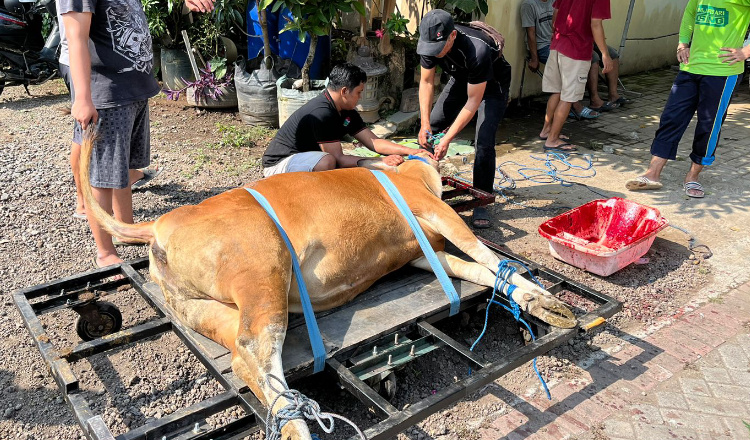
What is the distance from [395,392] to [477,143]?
2488 millimetres

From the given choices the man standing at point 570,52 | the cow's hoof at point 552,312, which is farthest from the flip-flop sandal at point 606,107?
the cow's hoof at point 552,312

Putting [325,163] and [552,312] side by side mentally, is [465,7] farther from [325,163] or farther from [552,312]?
[552,312]

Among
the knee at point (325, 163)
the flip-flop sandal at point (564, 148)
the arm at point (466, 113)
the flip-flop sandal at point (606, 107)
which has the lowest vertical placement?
the flip-flop sandal at point (564, 148)

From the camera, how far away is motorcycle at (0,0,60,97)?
8.17 m

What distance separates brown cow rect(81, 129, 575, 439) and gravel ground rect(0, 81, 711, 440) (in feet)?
1.57

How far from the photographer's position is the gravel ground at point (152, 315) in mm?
2949

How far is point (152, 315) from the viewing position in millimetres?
3652

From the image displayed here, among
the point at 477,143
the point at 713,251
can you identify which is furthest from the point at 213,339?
the point at 713,251

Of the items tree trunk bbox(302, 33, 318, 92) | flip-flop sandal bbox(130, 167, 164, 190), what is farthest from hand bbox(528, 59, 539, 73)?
flip-flop sandal bbox(130, 167, 164, 190)

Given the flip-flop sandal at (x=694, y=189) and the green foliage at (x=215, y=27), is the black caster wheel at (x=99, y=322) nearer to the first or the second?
the green foliage at (x=215, y=27)

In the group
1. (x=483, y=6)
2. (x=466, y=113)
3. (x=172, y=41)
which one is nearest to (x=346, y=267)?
(x=466, y=113)

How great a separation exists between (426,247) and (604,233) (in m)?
1.99

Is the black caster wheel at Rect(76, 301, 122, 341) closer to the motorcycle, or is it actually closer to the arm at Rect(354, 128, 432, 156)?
the arm at Rect(354, 128, 432, 156)

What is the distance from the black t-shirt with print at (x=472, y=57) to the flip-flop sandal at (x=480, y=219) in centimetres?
108
